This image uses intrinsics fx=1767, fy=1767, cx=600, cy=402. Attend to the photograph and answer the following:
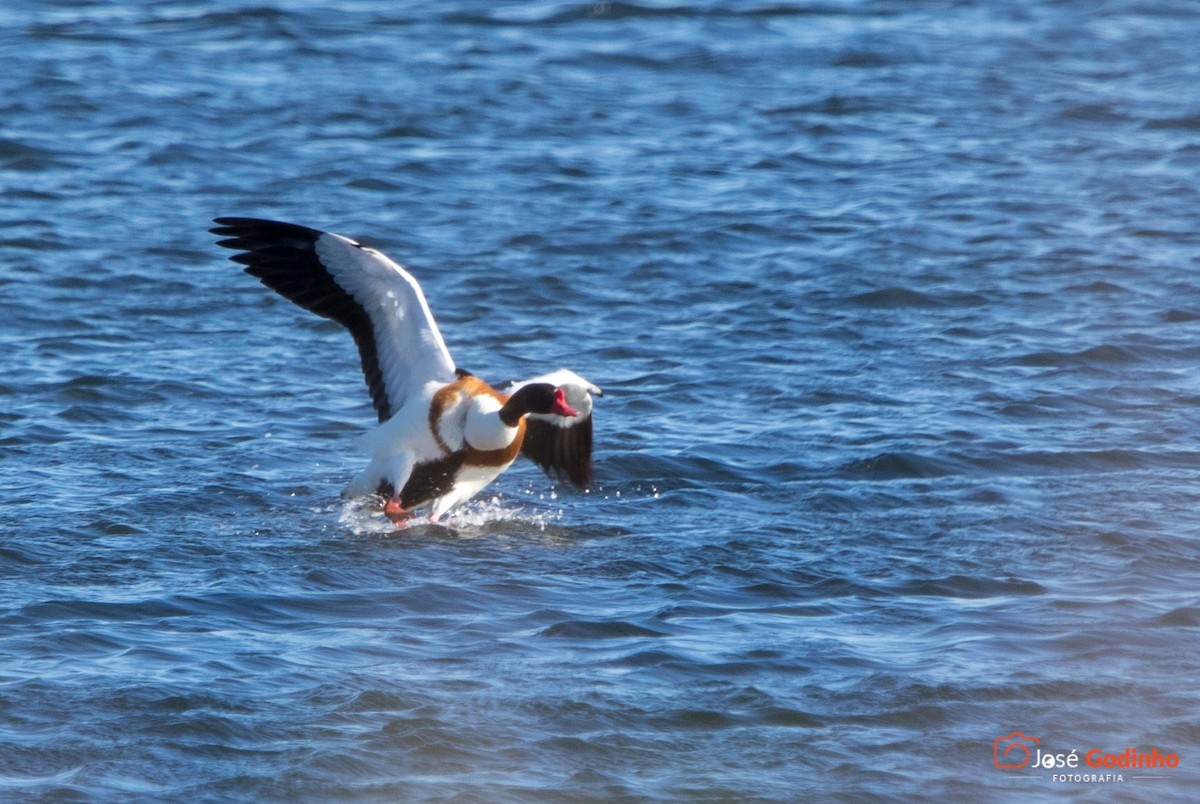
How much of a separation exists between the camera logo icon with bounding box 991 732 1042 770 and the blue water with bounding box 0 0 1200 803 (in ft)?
0.12

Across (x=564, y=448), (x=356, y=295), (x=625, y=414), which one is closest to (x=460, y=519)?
(x=564, y=448)

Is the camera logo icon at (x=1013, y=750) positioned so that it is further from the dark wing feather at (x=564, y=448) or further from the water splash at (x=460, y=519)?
the dark wing feather at (x=564, y=448)

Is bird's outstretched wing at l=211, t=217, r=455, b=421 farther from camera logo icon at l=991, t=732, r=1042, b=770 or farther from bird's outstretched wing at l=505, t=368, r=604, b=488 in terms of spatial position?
camera logo icon at l=991, t=732, r=1042, b=770

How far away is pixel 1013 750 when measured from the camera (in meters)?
5.56

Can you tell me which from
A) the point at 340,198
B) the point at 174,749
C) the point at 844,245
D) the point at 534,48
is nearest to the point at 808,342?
the point at 844,245

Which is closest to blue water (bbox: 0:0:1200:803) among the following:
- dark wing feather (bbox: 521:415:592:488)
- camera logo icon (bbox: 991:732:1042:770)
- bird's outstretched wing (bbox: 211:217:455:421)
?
camera logo icon (bbox: 991:732:1042:770)

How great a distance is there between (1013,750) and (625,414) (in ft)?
13.3

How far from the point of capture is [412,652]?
6.17 meters

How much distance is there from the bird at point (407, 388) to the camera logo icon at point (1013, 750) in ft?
8.92

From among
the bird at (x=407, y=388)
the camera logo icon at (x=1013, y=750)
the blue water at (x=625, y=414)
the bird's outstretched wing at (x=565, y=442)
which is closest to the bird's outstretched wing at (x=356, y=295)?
the bird at (x=407, y=388)

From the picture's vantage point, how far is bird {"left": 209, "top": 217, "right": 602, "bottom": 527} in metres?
7.66

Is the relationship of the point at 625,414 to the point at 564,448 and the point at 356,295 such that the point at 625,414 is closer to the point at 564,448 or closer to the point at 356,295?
the point at 564,448

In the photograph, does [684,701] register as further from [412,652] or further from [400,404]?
[400,404]

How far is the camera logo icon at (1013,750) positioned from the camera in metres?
5.50
